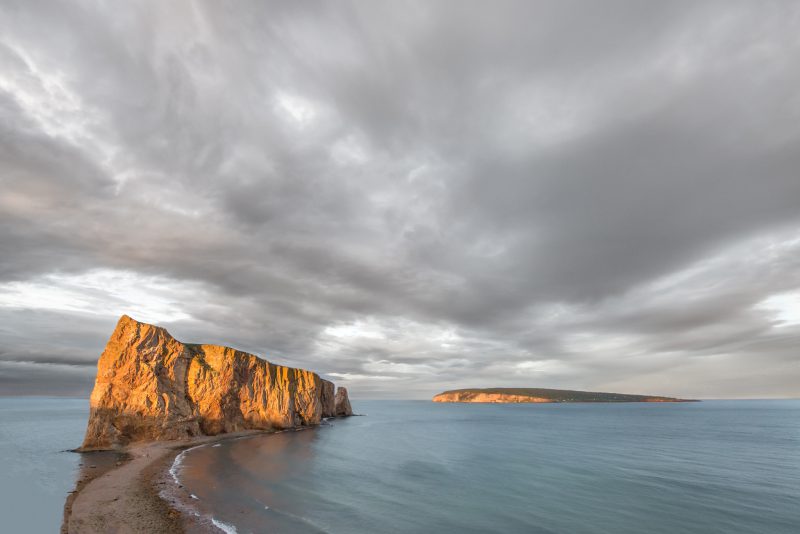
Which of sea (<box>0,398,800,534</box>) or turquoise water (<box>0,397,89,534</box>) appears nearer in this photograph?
turquoise water (<box>0,397,89,534</box>)

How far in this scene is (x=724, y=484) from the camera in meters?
41.3

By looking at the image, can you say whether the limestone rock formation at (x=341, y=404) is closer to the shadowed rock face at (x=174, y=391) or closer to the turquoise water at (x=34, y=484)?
the shadowed rock face at (x=174, y=391)

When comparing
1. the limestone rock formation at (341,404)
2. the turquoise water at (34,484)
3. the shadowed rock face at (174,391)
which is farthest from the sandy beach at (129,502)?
the limestone rock formation at (341,404)

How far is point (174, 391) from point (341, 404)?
358ft

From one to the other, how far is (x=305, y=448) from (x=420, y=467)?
77.3ft

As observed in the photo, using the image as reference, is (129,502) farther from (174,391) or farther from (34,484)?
(174,391)

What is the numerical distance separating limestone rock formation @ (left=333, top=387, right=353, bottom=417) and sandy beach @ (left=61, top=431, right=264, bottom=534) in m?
125

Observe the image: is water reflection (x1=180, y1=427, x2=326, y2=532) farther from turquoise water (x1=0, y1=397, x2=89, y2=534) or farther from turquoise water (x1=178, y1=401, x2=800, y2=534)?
turquoise water (x1=0, y1=397, x2=89, y2=534)

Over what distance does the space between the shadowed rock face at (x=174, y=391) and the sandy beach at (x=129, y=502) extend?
14304mm

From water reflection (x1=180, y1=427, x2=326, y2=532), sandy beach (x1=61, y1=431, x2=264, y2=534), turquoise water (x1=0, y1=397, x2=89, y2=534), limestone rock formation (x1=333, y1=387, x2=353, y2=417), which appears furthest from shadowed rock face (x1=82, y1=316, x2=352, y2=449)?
limestone rock formation (x1=333, y1=387, x2=353, y2=417)

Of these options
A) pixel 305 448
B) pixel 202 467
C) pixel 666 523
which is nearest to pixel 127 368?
pixel 202 467

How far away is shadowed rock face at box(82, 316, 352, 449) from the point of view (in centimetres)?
5981

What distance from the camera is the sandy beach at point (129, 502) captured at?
2548cm

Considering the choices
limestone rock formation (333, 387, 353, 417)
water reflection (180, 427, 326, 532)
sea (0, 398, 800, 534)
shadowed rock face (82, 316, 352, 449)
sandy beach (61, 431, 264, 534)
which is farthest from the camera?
limestone rock formation (333, 387, 353, 417)
